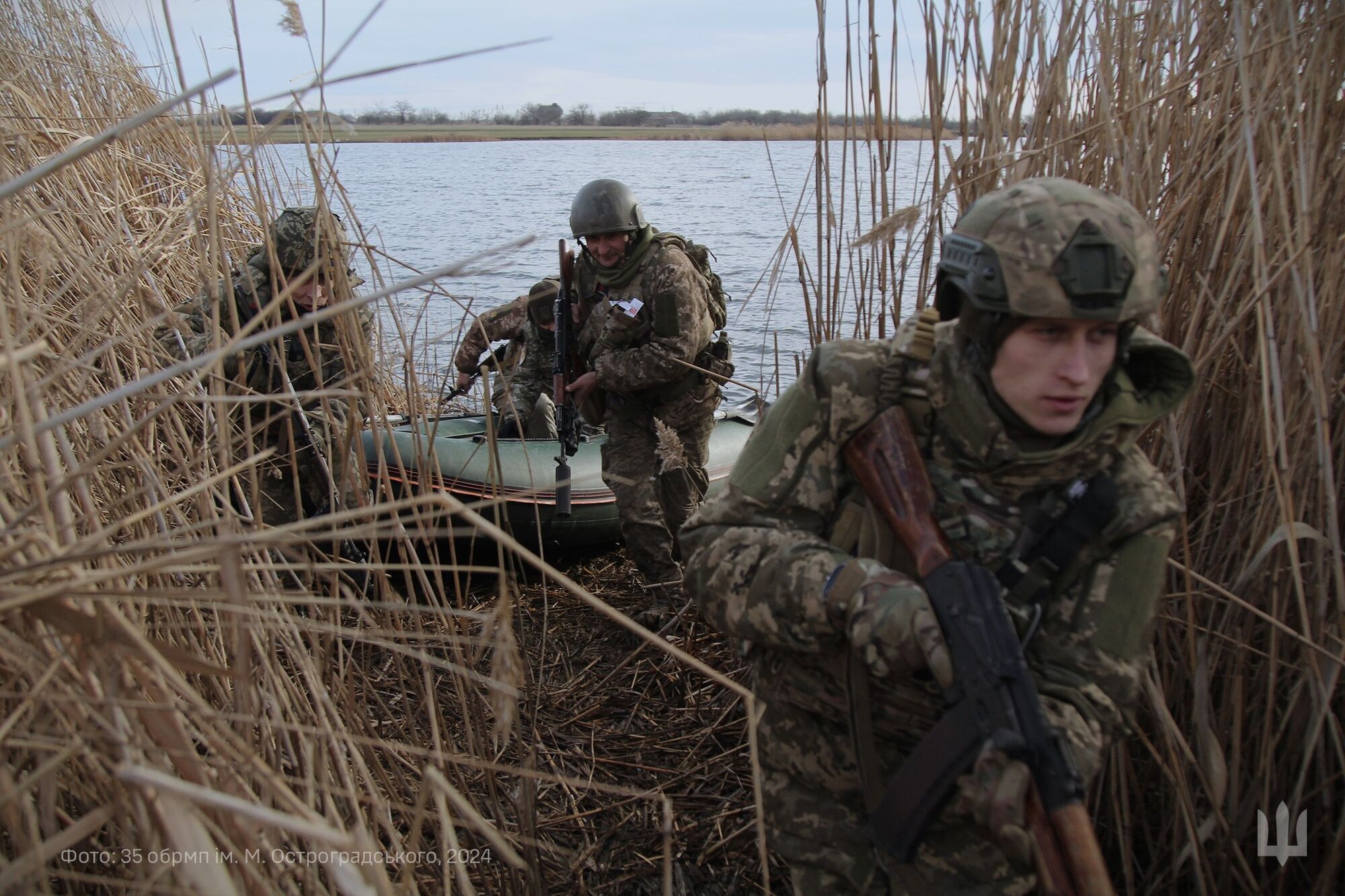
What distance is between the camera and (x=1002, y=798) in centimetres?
119

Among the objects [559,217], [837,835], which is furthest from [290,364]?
[559,217]

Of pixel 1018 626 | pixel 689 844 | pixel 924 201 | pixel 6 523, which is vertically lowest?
pixel 689 844

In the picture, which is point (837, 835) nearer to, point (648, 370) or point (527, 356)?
point (648, 370)

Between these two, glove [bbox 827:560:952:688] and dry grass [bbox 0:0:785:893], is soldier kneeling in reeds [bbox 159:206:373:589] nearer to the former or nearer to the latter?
dry grass [bbox 0:0:785:893]

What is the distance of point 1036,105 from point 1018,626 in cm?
120

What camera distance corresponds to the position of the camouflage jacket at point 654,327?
383cm

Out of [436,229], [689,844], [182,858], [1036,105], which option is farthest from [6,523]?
[436,229]

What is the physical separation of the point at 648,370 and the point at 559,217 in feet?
39.2

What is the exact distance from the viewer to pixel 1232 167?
1.84m

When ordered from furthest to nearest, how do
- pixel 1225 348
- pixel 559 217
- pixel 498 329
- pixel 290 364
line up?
pixel 559 217, pixel 498 329, pixel 290 364, pixel 1225 348

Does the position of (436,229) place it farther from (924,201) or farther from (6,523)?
(6,523)

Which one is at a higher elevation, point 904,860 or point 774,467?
point 774,467

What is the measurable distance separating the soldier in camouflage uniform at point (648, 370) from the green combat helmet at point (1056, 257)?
2417 mm

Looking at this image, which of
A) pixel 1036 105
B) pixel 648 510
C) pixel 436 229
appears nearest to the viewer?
pixel 1036 105
